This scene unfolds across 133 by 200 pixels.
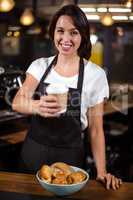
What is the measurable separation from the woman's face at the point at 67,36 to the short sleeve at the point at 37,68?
0.14m

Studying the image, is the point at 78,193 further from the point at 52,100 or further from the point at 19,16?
the point at 19,16

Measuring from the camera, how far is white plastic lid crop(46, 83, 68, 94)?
1.88 m

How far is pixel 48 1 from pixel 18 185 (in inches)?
53.2

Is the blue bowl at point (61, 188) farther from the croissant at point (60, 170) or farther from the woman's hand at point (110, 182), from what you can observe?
the woman's hand at point (110, 182)

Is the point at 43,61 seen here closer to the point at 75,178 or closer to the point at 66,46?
the point at 66,46

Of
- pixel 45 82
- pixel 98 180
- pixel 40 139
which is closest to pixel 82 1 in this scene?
pixel 45 82

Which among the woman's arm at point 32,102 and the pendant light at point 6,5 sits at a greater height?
the pendant light at point 6,5

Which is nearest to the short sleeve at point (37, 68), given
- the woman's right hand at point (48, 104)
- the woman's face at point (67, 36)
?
the woman's face at point (67, 36)

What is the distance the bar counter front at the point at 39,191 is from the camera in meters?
1.45

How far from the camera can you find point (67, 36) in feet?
6.22

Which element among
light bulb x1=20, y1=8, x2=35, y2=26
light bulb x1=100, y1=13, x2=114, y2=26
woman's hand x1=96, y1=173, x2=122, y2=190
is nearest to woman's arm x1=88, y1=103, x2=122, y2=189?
woman's hand x1=96, y1=173, x2=122, y2=190

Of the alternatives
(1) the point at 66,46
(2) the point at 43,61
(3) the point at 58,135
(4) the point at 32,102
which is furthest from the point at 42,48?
(3) the point at 58,135

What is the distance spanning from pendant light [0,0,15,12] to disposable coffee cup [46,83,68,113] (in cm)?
89

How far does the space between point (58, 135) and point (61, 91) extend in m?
0.23
